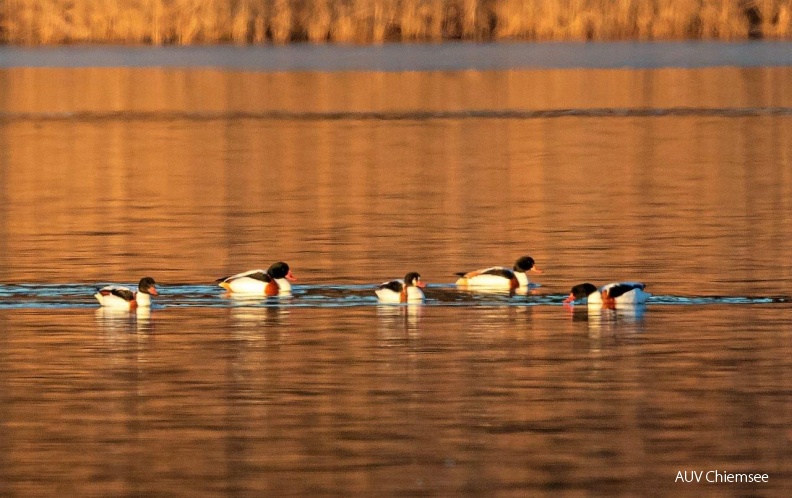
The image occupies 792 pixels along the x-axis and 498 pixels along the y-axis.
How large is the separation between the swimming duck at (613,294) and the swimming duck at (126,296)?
2.81m

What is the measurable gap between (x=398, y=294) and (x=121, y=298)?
1.80 metres

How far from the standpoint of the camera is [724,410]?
10.2m

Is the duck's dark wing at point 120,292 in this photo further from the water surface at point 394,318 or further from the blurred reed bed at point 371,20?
the blurred reed bed at point 371,20

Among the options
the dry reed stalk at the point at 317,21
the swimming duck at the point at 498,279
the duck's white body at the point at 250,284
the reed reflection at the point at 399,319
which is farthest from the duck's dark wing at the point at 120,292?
the dry reed stalk at the point at 317,21

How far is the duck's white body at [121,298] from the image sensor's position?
533 inches

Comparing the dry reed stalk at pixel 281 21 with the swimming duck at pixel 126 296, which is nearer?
the swimming duck at pixel 126 296

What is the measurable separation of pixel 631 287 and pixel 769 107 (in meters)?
19.9

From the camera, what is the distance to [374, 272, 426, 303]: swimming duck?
13.8 meters

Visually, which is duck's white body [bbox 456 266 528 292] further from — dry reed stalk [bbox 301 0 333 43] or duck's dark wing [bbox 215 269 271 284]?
dry reed stalk [bbox 301 0 333 43]

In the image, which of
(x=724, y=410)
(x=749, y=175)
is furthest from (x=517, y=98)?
(x=724, y=410)

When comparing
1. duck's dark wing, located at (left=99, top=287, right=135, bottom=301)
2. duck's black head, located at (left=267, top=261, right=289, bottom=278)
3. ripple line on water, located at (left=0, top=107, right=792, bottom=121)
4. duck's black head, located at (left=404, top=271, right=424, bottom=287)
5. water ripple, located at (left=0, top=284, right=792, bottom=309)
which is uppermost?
ripple line on water, located at (left=0, top=107, right=792, bottom=121)

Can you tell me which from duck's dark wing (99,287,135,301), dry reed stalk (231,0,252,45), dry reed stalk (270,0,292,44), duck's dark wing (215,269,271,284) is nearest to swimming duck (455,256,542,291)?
duck's dark wing (215,269,271,284)

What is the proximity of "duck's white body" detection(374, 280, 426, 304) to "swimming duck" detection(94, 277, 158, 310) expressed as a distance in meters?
1.52

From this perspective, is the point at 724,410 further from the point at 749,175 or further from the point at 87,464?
the point at 749,175
